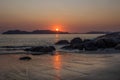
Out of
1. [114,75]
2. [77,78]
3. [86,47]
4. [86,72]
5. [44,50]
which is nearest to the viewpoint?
[77,78]

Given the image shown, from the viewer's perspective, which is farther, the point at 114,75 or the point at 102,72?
the point at 102,72

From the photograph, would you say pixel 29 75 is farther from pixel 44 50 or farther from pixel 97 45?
pixel 97 45

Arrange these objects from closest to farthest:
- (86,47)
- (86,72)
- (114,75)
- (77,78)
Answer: (77,78), (114,75), (86,72), (86,47)

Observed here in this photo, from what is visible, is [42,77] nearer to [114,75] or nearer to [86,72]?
[86,72]

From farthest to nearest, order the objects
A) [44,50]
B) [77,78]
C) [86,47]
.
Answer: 1. [86,47]
2. [44,50]
3. [77,78]

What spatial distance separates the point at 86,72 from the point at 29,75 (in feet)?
12.3

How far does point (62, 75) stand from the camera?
14.5 meters

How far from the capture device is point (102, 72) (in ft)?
50.6

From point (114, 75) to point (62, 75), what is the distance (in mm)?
3233

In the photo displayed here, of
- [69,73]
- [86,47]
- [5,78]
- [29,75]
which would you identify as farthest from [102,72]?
[86,47]

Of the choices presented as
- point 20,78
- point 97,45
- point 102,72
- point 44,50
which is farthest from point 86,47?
point 20,78

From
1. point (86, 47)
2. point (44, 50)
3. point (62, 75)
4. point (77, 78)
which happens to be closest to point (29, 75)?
point (62, 75)

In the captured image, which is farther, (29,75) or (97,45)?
(97,45)

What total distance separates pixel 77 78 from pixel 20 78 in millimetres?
3380
